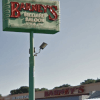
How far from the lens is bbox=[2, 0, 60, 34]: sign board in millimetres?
24922

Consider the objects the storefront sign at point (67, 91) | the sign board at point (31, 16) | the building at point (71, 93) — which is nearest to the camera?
the sign board at point (31, 16)

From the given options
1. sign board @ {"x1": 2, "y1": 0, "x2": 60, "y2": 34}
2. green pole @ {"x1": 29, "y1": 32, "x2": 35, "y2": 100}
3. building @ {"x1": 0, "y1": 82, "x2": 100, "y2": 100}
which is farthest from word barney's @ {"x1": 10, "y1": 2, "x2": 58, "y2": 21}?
building @ {"x1": 0, "y1": 82, "x2": 100, "y2": 100}

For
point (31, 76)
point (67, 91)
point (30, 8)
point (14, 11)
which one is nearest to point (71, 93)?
point (67, 91)

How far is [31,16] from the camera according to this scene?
25391 mm

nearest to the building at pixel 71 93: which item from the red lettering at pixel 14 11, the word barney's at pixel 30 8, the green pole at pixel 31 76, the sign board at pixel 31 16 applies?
the green pole at pixel 31 76

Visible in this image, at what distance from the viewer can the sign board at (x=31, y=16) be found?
24922 mm

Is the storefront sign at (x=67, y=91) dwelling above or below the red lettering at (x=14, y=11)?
below

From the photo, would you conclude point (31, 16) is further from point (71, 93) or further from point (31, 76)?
point (71, 93)

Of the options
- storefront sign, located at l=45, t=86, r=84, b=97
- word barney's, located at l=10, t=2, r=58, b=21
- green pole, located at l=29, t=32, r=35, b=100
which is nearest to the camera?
green pole, located at l=29, t=32, r=35, b=100

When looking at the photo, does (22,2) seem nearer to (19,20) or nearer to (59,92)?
(19,20)

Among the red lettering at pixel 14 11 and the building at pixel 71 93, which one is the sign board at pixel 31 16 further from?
the building at pixel 71 93

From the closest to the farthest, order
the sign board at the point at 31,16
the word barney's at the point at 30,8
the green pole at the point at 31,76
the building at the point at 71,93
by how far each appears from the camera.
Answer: the green pole at the point at 31,76
the sign board at the point at 31,16
the word barney's at the point at 30,8
the building at the point at 71,93

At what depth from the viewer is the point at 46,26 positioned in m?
Result: 25.6

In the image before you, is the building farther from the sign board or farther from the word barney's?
the word barney's
